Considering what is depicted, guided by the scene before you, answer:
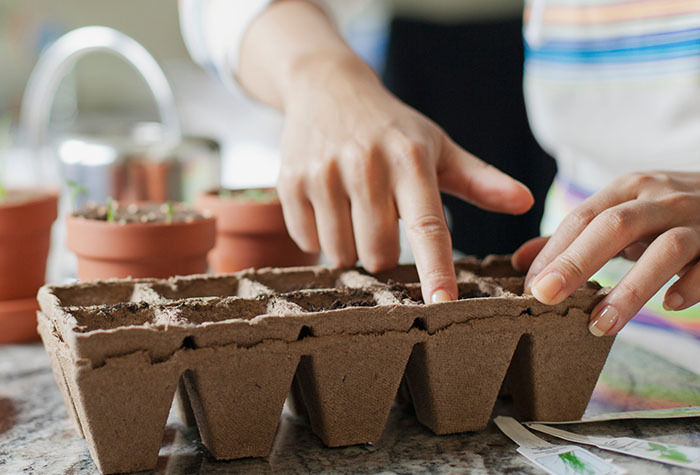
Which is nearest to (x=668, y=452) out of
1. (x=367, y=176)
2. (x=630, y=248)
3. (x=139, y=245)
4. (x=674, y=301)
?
(x=674, y=301)

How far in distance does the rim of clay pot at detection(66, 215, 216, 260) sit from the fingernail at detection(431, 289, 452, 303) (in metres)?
0.41

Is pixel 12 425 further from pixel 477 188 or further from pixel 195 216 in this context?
pixel 477 188

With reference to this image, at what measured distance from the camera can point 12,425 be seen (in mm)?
815

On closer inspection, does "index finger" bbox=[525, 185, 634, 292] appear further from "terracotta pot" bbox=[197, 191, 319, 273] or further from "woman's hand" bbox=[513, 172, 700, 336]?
"terracotta pot" bbox=[197, 191, 319, 273]

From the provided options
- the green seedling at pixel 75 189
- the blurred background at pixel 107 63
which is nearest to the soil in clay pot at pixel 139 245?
the green seedling at pixel 75 189

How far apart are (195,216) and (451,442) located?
21.3 inches

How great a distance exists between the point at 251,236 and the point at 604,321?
0.61m

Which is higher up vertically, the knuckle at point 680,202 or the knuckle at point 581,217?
the knuckle at point 680,202

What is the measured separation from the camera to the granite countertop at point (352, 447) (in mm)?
709

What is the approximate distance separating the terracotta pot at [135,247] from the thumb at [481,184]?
36 cm

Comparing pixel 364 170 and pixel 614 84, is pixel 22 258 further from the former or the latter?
pixel 614 84

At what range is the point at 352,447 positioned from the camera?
758 millimetres

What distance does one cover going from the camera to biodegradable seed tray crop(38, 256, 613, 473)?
665mm

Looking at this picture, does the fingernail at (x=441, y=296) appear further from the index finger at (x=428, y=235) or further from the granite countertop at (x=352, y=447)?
the granite countertop at (x=352, y=447)
